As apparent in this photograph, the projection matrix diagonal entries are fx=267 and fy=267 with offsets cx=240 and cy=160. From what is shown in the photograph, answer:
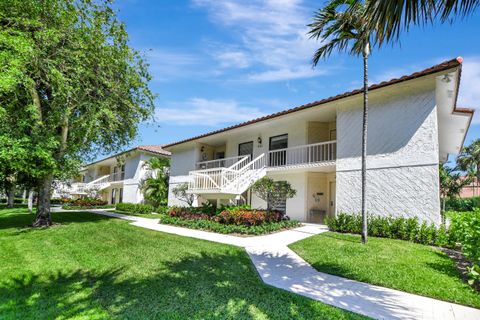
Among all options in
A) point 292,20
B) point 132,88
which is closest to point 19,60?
point 132,88

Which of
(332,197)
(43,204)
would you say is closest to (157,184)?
(43,204)

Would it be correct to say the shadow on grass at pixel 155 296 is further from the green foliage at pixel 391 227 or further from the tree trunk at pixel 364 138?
the green foliage at pixel 391 227

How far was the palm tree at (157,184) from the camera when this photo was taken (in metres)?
23.9

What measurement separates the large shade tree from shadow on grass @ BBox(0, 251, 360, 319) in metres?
6.33

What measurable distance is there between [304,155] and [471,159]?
2745 centimetres

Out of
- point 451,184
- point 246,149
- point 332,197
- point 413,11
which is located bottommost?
point 332,197

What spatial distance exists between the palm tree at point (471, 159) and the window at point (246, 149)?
26.9 m

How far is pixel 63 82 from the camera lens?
10.6m

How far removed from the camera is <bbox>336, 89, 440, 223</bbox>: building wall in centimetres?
941

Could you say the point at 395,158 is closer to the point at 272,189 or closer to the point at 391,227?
the point at 391,227

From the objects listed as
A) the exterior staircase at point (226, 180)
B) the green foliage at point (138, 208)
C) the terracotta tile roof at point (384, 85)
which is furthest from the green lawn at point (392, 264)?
the green foliage at point (138, 208)

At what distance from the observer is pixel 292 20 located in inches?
321

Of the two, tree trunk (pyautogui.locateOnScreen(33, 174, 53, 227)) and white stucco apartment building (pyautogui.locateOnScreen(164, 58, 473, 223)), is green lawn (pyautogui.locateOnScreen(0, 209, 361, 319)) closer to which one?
tree trunk (pyautogui.locateOnScreen(33, 174, 53, 227))

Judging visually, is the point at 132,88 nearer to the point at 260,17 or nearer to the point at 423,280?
the point at 260,17
